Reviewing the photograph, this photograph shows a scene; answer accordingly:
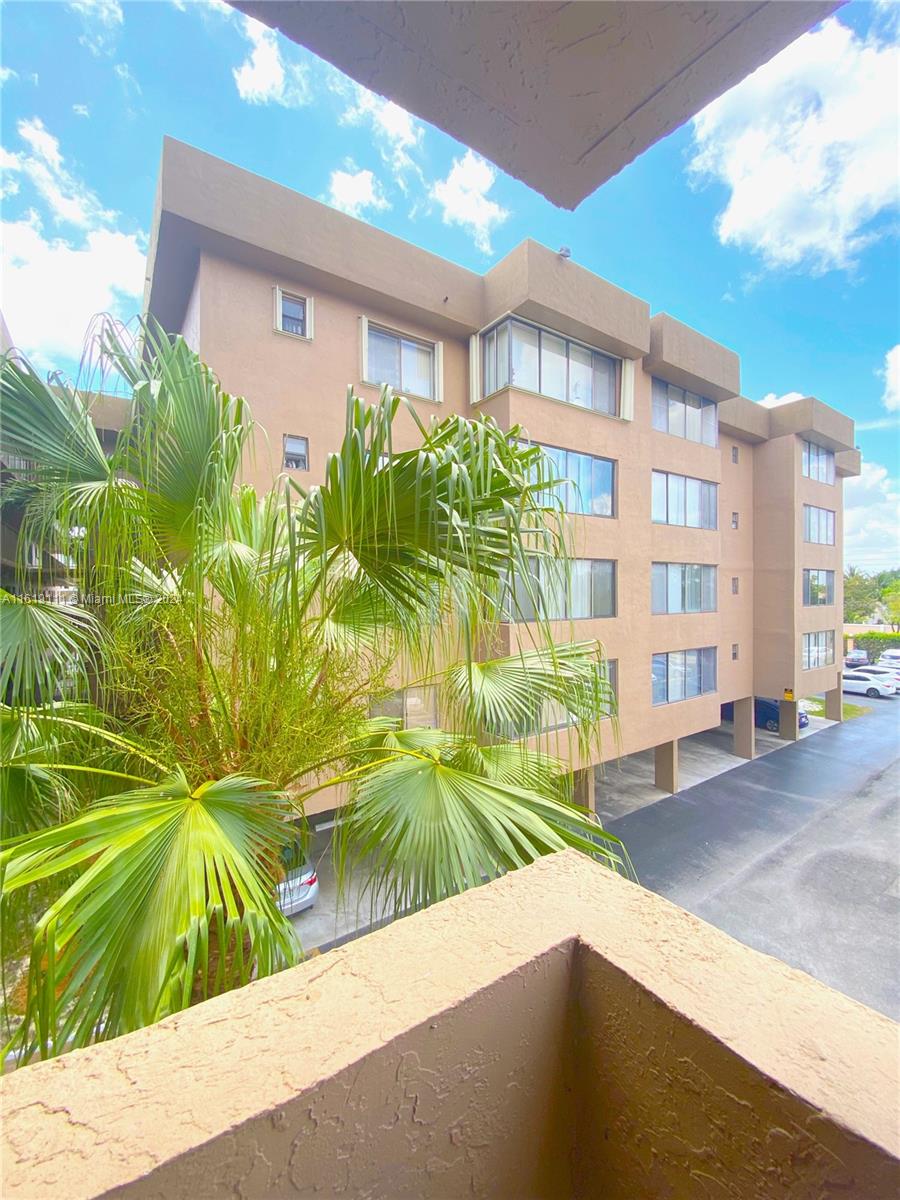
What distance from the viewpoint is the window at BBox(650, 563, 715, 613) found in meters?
10.5

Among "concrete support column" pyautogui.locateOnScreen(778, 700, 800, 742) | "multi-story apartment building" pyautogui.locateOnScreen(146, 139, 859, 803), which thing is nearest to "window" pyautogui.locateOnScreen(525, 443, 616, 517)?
"multi-story apartment building" pyautogui.locateOnScreen(146, 139, 859, 803)

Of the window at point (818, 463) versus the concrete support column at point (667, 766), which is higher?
the window at point (818, 463)

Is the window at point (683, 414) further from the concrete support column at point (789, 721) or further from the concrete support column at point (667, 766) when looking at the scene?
the concrete support column at point (789, 721)

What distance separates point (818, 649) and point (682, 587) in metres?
7.90

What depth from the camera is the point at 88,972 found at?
5.00ft

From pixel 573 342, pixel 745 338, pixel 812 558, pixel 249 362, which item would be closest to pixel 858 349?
pixel 745 338

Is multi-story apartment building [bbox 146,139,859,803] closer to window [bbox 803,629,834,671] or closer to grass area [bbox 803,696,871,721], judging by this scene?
window [bbox 803,629,834,671]

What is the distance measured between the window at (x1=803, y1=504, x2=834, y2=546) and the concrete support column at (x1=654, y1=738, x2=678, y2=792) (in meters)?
8.19

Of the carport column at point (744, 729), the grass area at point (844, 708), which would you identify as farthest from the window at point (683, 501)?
the grass area at point (844, 708)

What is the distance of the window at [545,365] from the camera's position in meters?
7.90

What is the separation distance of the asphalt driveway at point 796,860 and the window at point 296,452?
823 cm

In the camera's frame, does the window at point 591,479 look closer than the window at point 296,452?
No

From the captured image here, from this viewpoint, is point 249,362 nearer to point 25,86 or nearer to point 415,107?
point 25,86

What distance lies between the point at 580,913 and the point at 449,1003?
1.24 feet
